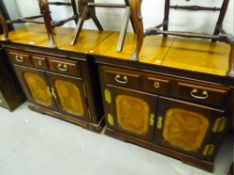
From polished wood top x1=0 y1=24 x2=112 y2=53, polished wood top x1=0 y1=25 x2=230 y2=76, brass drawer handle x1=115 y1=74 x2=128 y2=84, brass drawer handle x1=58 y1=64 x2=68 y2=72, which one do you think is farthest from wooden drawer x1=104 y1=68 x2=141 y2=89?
brass drawer handle x1=58 y1=64 x2=68 y2=72

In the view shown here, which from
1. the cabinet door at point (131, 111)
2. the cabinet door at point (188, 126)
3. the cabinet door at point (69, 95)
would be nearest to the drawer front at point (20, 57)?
the cabinet door at point (69, 95)

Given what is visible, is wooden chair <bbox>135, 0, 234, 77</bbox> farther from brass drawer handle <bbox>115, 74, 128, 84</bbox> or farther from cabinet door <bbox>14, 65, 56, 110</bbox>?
cabinet door <bbox>14, 65, 56, 110</bbox>

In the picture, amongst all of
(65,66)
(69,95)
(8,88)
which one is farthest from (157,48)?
(8,88)

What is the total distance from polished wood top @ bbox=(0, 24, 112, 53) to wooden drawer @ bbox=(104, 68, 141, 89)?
221mm

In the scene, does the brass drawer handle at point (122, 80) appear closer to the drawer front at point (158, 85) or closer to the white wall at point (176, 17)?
the drawer front at point (158, 85)

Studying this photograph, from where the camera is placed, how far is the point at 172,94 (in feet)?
3.61

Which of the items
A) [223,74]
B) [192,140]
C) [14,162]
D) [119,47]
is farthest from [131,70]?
[14,162]

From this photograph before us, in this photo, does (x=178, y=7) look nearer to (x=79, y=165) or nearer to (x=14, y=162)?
(x=79, y=165)

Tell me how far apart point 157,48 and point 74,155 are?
3.41ft

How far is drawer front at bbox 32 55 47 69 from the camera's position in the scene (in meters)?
1.44

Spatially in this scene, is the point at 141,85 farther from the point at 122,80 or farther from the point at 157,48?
the point at 157,48

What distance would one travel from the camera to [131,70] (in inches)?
45.2

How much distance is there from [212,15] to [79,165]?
1444mm

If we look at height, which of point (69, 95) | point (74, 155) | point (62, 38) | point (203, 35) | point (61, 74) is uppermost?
point (203, 35)
